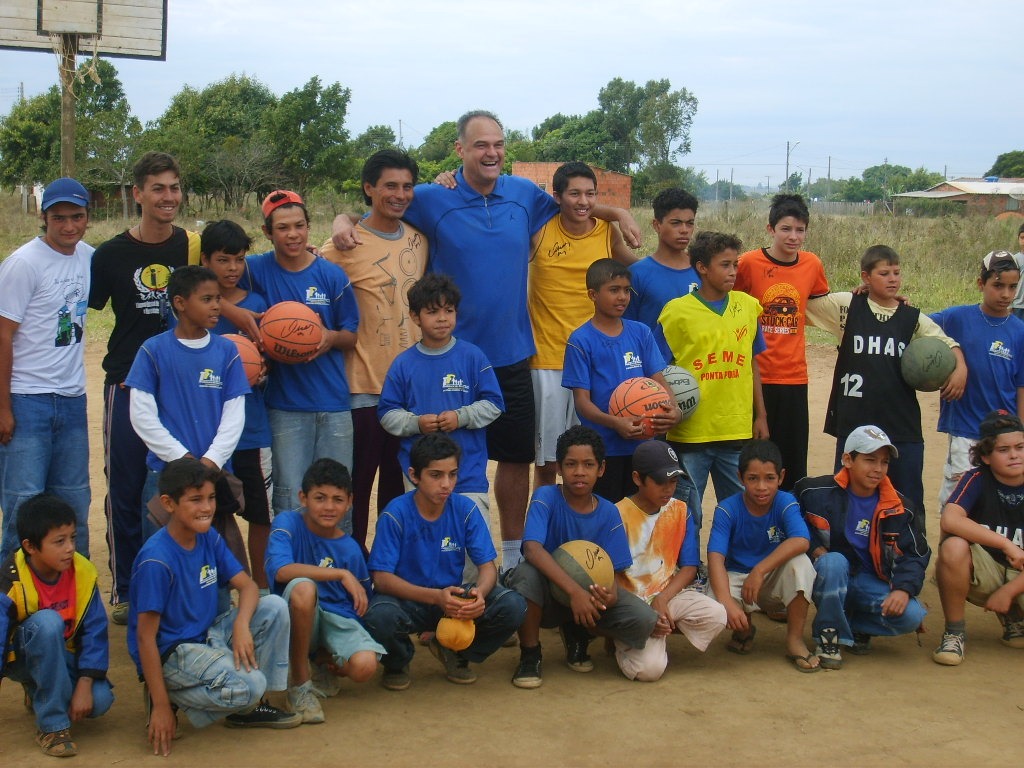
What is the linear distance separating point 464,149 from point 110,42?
6.02 metres

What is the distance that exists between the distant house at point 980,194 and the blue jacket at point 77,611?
97.6ft

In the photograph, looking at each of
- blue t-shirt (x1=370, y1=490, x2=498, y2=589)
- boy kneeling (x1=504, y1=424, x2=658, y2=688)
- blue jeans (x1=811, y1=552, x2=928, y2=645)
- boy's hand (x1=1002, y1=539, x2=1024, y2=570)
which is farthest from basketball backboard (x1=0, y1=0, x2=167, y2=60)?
boy's hand (x1=1002, y1=539, x2=1024, y2=570)

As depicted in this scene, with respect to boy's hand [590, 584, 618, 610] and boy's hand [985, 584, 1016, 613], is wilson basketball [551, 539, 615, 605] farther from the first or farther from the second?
boy's hand [985, 584, 1016, 613]

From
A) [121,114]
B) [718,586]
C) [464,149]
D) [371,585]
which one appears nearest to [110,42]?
[464,149]

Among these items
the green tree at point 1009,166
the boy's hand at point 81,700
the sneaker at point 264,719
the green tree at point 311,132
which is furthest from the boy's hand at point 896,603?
the green tree at point 1009,166

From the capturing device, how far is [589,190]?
19.9ft

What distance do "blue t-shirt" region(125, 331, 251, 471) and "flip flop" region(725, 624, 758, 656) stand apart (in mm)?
2870

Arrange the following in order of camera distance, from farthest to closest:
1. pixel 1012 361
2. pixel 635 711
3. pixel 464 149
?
1. pixel 1012 361
2. pixel 464 149
3. pixel 635 711

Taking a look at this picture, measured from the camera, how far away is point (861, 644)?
5.46 metres

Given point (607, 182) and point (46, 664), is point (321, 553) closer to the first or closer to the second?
point (46, 664)

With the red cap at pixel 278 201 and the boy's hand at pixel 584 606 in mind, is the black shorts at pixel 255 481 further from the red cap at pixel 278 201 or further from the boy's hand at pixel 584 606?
the boy's hand at pixel 584 606

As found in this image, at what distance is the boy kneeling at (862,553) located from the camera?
5266mm

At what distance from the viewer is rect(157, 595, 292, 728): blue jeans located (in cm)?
426

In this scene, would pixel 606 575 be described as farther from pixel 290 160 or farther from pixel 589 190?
pixel 290 160
